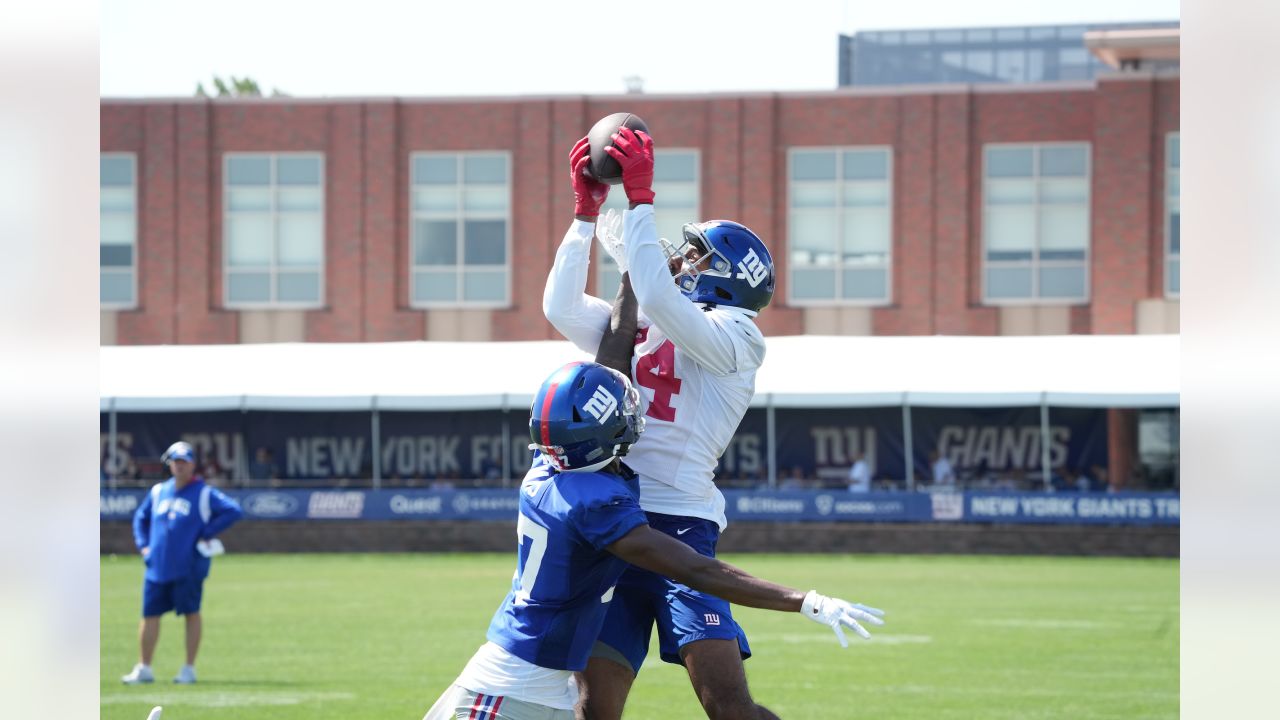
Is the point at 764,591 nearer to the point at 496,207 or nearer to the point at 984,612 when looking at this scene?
the point at 984,612

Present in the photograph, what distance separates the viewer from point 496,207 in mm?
46375

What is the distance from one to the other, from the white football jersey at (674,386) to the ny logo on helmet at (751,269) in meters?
0.12

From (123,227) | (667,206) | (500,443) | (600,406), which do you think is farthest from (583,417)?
(123,227)

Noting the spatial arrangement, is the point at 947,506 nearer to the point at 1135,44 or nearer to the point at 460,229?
the point at 1135,44

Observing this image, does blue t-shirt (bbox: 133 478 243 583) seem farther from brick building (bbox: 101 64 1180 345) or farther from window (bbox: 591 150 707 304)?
window (bbox: 591 150 707 304)

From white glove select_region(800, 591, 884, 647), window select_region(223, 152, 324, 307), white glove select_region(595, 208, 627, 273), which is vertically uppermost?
window select_region(223, 152, 324, 307)

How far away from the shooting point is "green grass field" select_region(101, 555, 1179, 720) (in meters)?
12.7

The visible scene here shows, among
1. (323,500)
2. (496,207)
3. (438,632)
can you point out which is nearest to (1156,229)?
(496,207)

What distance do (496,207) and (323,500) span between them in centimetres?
1370

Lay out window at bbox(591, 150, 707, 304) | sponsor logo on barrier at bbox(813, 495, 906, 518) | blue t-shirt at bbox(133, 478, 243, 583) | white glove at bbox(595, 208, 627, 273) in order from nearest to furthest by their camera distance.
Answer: white glove at bbox(595, 208, 627, 273), blue t-shirt at bbox(133, 478, 243, 583), sponsor logo on barrier at bbox(813, 495, 906, 518), window at bbox(591, 150, 707, 304)

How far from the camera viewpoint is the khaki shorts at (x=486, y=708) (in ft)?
16.0

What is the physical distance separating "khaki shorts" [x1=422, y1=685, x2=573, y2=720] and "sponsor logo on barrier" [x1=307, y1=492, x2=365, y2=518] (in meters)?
30.4

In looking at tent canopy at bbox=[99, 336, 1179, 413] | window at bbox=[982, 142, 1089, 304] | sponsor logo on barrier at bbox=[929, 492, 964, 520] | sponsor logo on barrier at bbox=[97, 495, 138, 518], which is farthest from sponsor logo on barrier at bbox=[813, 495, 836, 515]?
sponsor logo on barrier at bbox=[97, 495, 138, 518]

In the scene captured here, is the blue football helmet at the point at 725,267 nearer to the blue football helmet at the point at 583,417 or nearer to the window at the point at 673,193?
the blue football helmet at the point at 583,417
